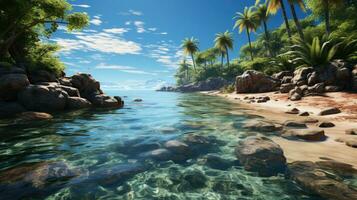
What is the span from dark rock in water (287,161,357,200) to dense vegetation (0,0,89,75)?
54.5 feet

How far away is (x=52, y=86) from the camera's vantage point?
1409 centimetres

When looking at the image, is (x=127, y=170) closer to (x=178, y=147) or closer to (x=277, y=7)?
(x=178, y=147)

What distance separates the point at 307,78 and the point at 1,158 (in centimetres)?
2081

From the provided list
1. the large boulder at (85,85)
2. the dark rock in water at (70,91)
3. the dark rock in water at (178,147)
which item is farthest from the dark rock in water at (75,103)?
the dark rock in water at (178,147)

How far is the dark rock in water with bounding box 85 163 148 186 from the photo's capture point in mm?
3992

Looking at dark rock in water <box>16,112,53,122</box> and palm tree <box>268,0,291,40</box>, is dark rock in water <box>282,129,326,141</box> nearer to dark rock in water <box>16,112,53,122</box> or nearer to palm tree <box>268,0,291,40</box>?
dark rock in water <box>16,112,53,122</box>

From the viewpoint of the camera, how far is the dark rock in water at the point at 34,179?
137 inches

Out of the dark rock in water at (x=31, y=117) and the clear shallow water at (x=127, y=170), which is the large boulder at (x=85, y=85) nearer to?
the dark rock in water at (x=31, y=117)

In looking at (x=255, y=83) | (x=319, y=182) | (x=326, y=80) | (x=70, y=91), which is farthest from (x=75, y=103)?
(x=255, y=83)

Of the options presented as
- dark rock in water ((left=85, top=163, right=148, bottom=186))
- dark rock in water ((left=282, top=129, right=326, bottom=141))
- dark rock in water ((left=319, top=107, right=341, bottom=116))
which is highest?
dark rock in water ((left=319, top=107, right=341, bottom=116))

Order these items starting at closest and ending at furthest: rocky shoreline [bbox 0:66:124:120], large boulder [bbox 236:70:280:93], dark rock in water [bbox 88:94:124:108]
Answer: rocky shoreline [bbox 0:66:124:120]
dark rock in water [bbox 88:94:124:108]
large boulder [bbox 236:70:280:93]

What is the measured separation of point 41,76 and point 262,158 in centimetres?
1620

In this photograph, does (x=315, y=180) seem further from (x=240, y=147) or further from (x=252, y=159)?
(x=240, y=147)

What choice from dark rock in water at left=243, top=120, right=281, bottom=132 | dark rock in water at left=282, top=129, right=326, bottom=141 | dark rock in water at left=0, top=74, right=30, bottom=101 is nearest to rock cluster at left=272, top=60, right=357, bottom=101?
dark rock in water at left=243, top=120, right=281, bottom=132
